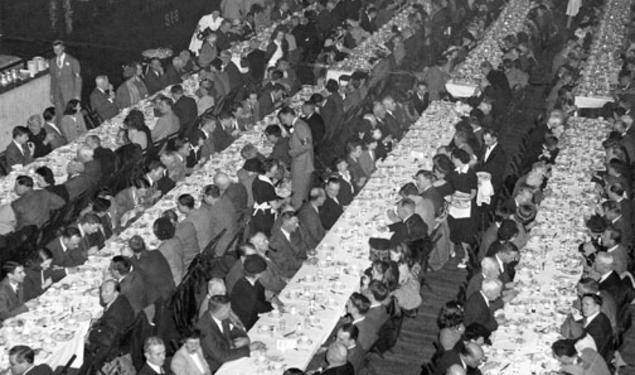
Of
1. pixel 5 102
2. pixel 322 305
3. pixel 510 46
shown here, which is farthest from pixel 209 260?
pixel 510 46

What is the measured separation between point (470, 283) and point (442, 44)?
12572 mm

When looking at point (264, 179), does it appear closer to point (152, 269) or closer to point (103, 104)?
point (152, 269)

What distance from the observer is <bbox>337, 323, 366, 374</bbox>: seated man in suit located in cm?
1166

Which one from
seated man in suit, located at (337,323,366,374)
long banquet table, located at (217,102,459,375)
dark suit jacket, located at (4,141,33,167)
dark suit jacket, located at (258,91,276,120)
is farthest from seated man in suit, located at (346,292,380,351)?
dark suit jacket, located at (258,91,276,120)

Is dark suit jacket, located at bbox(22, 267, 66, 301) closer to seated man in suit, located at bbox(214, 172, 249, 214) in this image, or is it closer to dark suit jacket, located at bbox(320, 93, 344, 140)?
seated man in suit, located at bbox(214, 172, 249, 214)

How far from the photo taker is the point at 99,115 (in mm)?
19438

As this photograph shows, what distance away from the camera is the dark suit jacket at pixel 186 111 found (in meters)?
18.8

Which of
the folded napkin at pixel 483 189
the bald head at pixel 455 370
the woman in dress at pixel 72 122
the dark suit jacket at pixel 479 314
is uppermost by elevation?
the bald head at pixel 455 370

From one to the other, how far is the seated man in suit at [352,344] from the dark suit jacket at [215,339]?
3.30ft

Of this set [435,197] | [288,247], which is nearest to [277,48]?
[435,197]

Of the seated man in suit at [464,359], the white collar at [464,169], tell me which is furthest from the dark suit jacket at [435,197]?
the seated man in suit at [464,359]

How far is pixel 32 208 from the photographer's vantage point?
14891 mm

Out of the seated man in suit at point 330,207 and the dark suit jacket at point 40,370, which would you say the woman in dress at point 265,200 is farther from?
the dark suit jacket at point 40,370

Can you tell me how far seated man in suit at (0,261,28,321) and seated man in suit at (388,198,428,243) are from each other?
425 cm
